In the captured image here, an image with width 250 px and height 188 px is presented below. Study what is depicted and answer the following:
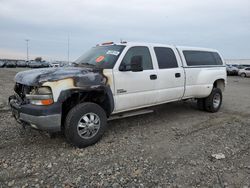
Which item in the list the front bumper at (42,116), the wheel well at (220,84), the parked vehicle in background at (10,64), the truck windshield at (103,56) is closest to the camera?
the front bumper at (42,116)

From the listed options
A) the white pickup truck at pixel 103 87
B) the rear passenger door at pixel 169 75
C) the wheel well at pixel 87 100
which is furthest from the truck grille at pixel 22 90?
the rear passenger door at pixel 169 75

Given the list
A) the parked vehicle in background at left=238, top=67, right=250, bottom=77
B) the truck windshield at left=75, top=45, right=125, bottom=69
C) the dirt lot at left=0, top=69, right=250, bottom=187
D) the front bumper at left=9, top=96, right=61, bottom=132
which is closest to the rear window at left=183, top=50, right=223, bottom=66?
the dirt lot at left=0, top=69, right=250, bottom=187

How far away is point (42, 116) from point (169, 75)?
298cm

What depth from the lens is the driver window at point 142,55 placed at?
4406mm

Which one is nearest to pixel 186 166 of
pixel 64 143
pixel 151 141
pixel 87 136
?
pixel 151 141

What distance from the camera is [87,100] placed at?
A: 4.06 meters

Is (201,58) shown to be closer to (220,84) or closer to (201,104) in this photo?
(220,84)

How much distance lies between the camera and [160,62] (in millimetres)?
4945

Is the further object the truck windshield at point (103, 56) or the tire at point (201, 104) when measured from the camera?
the tire at point (201, 104)

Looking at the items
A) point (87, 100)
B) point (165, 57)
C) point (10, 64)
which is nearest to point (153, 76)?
point (165, 57)

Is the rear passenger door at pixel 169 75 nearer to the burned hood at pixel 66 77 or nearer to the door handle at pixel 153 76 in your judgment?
the door handle at pixel 153 76

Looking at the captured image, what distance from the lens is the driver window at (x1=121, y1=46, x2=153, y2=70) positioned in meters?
4.41

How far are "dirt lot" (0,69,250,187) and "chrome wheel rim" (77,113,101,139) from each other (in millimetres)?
255

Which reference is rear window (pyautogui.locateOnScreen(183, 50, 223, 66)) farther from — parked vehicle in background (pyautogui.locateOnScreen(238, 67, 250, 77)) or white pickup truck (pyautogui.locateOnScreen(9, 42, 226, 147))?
parked vehicle in background (pyautogui.locateOnScreen(238, 67, 250, 77))
